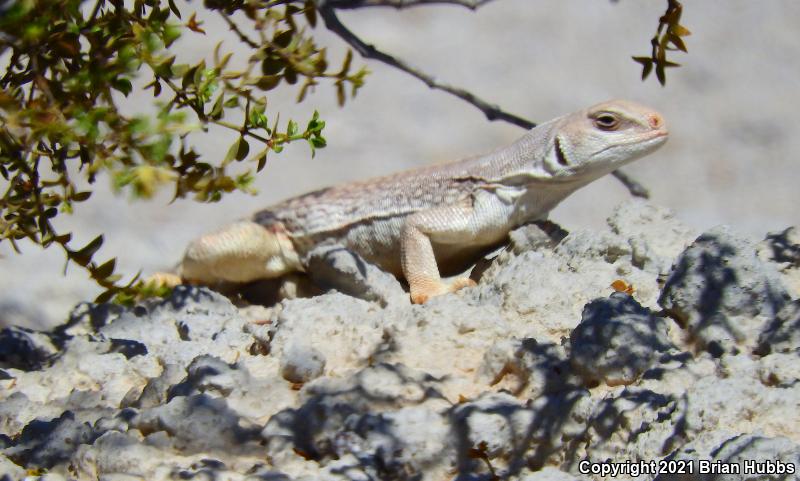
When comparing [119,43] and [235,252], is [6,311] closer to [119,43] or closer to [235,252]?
[235,252]

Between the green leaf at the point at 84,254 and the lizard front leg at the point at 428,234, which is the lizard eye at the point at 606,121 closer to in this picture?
the lizard front leg at the point at 428,234

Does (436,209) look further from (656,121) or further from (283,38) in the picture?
(283,38)

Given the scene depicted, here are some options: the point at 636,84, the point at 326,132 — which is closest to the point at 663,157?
the point at 636,84

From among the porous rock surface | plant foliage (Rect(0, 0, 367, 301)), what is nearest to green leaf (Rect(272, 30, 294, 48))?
plant foliage (Rect(0, 0, 367, 301))

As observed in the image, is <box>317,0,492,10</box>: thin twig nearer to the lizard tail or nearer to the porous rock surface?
the porous rock surface

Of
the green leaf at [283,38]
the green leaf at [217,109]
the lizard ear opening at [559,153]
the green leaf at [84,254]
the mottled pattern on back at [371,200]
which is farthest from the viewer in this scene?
the mottled pattern on back at [371,200]

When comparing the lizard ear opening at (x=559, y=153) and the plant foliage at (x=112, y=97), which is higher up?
the lizard ear opening at (x=559, y=153)

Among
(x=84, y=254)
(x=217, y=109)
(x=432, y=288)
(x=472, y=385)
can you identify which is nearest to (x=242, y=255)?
(x=432, y=288)

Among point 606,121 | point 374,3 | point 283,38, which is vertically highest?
point 606,121

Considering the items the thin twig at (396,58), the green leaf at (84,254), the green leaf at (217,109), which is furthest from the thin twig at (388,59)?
the green leaf at (84,254)
